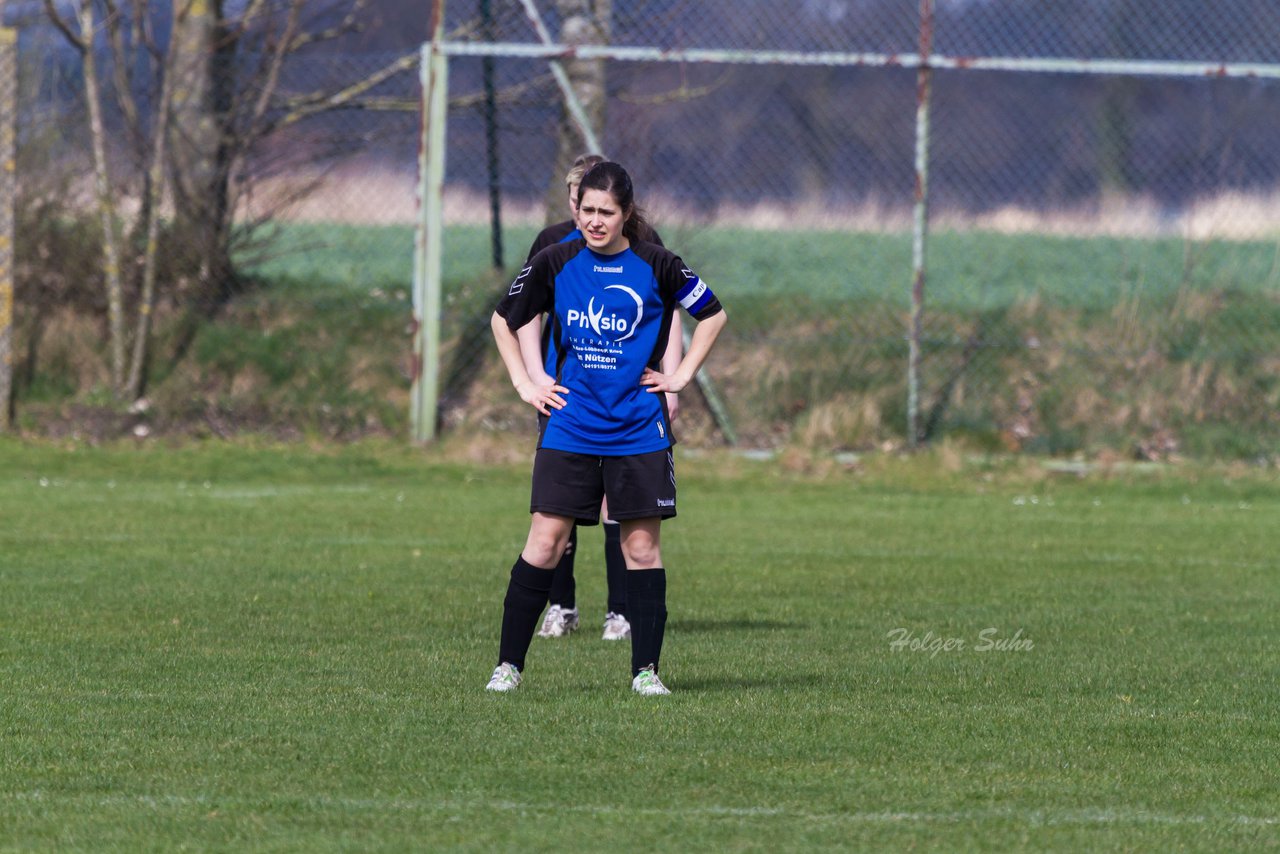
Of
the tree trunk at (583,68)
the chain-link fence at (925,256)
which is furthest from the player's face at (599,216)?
the tree trunk at (583,68)

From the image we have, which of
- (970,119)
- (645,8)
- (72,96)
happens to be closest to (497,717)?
(645,8)

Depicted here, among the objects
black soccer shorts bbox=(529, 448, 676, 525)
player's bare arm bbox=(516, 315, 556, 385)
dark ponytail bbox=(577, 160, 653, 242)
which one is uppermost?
dark ponytail bbox=(577, 160, 653, 242)

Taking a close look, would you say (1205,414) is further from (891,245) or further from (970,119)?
(970,119)

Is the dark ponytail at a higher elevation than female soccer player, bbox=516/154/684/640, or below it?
higher

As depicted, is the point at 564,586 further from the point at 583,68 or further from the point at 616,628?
the point at 583,68

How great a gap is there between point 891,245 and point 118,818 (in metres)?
18.4

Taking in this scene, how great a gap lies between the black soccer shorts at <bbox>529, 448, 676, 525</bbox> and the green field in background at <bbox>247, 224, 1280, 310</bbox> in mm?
10099

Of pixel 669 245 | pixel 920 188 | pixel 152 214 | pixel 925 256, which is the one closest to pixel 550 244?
pixel 920 188

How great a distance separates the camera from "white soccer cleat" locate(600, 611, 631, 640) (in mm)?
8117

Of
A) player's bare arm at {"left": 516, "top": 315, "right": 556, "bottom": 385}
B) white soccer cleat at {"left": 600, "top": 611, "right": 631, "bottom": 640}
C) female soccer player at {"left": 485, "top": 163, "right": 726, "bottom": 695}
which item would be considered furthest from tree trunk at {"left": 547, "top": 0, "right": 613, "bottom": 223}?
female soccer player at {"left": 485, "top": 163, "right": 726, "bottom": 695}

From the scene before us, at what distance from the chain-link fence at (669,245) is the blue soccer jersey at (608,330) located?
346 inches

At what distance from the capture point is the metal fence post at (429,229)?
15594 millimetres

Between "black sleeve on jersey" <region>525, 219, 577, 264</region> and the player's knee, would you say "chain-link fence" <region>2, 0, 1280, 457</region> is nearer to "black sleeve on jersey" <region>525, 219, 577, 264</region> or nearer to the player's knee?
"black sleeve on jersey" <region>525, 219, 577, 264</region>

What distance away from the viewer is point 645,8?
53.5 ft
